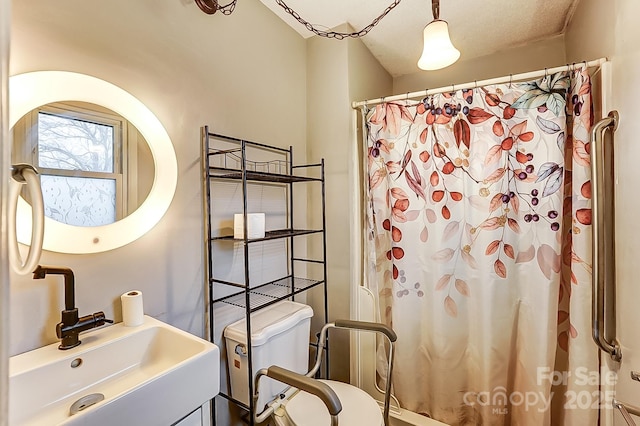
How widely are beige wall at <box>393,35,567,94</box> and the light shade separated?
1.04m

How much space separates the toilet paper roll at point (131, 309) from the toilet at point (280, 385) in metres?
0.44

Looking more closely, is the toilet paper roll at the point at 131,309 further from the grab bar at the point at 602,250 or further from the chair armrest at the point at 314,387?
the grab bar at the point at 602,250

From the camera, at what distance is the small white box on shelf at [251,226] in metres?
1.29

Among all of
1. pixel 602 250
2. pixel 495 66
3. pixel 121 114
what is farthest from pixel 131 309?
pixel 495 66

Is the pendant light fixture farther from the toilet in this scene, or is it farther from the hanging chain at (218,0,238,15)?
the toilet

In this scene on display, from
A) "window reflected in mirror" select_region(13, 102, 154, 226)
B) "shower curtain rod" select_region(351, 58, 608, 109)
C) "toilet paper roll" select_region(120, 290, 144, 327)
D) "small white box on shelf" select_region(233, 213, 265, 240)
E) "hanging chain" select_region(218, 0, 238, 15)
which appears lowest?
"toilet paper roll" select_region(120, 290, 144, 327)

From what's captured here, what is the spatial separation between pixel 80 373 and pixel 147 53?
110cm

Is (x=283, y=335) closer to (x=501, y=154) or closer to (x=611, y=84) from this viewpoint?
(x=501, y=154)

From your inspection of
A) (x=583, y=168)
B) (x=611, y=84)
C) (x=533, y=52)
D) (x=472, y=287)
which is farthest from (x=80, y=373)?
(x=533, y=52)

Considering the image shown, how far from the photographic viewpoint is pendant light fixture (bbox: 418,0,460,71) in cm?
131

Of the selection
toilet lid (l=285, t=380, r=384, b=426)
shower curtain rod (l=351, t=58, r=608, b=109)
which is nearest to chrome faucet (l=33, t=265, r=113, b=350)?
toilet lid (l=285, t=380, r=384, b=426)

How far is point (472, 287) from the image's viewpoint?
5.12 ft

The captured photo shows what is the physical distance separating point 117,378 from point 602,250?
5.85 ft

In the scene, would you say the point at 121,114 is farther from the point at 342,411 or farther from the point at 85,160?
the point at 342,411
